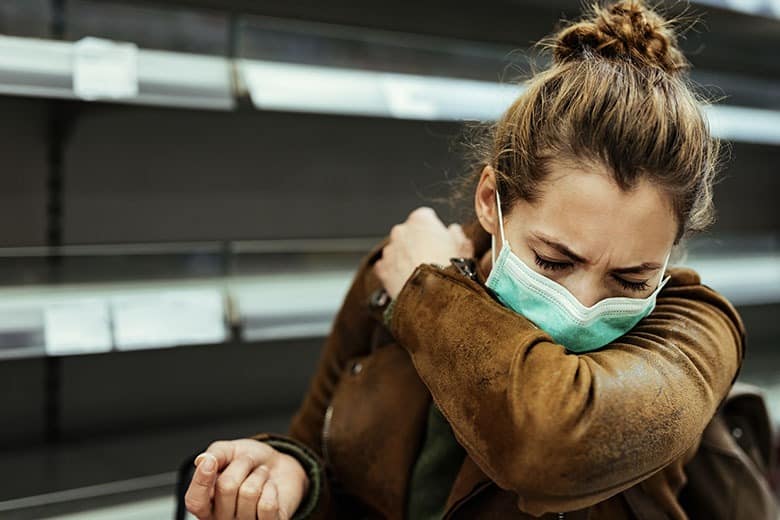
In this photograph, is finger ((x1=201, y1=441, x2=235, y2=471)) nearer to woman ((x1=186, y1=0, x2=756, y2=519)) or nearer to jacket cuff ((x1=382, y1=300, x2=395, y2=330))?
woman ((x1=186, y1=0, x2=756, y2=519))

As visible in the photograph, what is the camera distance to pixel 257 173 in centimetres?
193

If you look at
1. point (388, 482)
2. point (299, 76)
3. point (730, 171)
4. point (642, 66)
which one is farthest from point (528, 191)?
point (730, 171)

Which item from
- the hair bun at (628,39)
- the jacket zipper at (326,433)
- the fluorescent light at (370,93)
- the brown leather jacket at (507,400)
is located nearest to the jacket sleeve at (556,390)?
the brown leather jacket at (507,400)

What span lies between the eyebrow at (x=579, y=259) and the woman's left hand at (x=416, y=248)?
228 millimetres

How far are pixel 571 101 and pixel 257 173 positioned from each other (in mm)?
997

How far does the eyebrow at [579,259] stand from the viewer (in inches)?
42.0

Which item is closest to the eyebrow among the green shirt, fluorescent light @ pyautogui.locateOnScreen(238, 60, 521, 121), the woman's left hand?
the woman's left hand

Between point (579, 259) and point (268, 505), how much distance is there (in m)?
0.52

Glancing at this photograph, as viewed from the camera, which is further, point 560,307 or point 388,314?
point 388,314

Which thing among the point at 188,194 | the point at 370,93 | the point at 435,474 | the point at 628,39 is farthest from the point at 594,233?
the point at 188,194

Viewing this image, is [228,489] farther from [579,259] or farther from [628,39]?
[628,39]

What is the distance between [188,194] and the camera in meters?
1.83

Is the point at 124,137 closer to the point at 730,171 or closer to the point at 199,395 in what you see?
the point at 199,395

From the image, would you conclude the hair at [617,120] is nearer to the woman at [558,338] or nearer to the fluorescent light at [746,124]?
the woman at [558,338]
